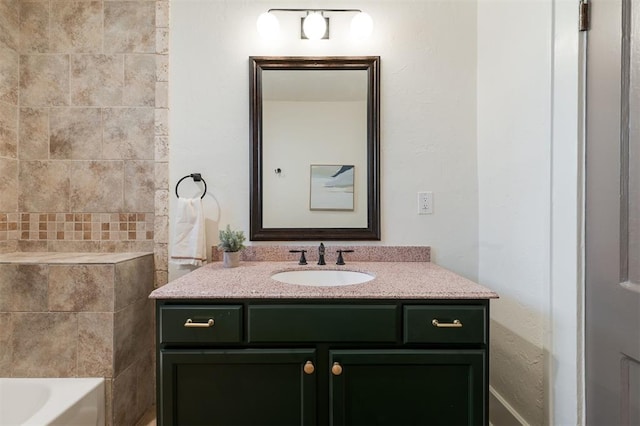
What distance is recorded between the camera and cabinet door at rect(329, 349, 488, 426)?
1.10 metres

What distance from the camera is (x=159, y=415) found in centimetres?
110

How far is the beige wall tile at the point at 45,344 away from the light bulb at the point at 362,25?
1.98m

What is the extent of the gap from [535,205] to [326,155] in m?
0.99

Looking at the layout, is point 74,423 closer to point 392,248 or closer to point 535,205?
point 392,248

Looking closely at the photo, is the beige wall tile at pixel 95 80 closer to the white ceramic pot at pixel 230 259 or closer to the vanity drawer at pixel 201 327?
the white ceramic pot at pixel 230 259

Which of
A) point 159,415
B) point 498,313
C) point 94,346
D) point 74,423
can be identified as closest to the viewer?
point 159,415

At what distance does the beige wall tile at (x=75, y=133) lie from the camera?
175 cm

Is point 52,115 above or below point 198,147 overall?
above

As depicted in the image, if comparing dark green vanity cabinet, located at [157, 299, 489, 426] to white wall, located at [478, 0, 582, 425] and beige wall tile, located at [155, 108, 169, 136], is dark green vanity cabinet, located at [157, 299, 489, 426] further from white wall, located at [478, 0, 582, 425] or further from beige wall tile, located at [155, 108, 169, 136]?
beige wall tile, located at [155, 108, 169, 136]

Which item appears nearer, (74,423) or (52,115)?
(74,423)


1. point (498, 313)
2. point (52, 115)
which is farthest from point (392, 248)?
point (52, 115)

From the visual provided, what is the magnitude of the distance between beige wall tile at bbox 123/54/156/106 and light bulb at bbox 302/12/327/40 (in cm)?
87

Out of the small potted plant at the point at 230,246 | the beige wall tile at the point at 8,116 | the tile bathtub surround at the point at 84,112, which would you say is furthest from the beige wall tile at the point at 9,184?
the small potted plant at the point at 230,246

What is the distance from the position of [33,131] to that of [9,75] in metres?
0.30
